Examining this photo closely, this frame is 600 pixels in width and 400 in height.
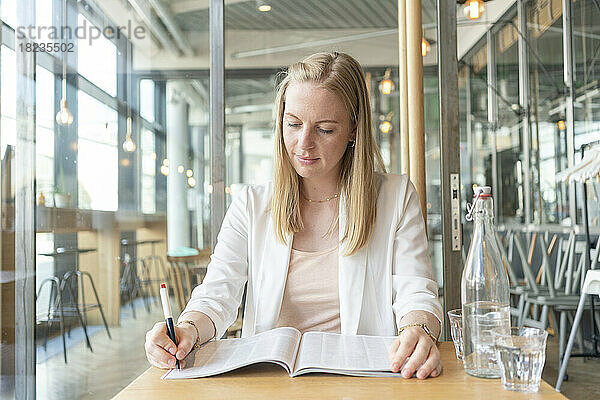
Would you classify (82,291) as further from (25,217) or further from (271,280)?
(271,280)

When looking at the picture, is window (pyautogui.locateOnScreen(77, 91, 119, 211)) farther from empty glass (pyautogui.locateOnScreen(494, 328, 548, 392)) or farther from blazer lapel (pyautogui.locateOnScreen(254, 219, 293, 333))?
empty glass (pyautogui.locateOnScreen(494, 328, 548, 392))

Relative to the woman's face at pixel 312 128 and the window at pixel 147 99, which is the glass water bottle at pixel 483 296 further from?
the window at pixel 147 99

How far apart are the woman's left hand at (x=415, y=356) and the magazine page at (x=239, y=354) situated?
185mm

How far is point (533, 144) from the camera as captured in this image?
5.48 m

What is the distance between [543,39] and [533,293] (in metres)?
2.45

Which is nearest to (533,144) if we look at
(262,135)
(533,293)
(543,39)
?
(543,39)

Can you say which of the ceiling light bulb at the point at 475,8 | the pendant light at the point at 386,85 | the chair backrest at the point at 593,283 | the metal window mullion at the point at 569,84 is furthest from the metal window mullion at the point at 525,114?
the pendant light at the point at 386,85

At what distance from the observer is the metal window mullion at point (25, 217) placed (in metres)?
2.41

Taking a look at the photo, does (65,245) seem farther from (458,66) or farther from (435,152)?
(458,66)

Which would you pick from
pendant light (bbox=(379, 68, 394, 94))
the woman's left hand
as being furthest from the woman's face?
pendant light (bbox=(379, 68, 394, 94))

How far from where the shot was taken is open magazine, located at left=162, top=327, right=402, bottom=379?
1000mm

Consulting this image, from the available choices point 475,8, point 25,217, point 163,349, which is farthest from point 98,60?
point 475,8

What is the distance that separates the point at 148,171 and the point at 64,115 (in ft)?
1.41

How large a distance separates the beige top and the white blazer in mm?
40
